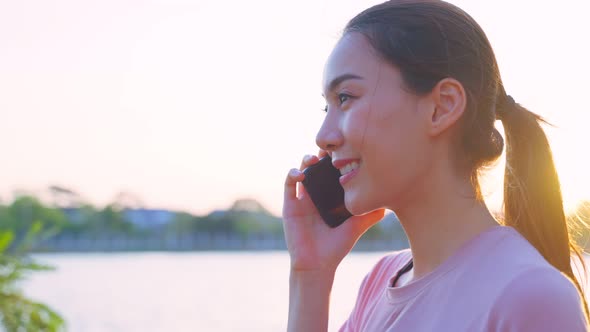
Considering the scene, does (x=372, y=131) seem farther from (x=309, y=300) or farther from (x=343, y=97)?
(x=309, y=300)

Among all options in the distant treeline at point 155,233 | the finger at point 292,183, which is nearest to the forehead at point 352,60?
the finger at point 292,183

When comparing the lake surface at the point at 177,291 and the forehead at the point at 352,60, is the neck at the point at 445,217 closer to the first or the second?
the forehead at the point at 352,60

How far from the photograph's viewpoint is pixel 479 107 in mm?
1455

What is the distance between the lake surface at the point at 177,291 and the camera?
19.5 meters

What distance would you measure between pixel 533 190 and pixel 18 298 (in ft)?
8.43

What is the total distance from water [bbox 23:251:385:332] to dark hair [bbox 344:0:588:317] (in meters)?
2.46

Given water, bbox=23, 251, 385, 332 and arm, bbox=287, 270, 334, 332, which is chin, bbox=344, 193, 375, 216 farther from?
water, bbox=23, 251, 385, 332

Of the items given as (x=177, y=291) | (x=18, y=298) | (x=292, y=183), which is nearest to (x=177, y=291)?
(x=177, y=291)

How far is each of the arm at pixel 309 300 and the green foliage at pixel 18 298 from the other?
6.26 feet

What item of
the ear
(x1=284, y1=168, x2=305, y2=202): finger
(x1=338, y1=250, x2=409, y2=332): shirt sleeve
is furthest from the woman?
(x1=284, y1=168, x2=305, y2=202): finger

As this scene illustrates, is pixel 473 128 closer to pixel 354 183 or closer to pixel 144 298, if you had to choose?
pixel 354 183

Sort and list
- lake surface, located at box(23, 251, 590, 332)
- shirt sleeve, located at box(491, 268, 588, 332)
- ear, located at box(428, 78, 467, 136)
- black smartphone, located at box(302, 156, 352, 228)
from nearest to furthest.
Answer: shirt sleeve, located at box(491, 268, 588, 332) → ear, located at box(428, 78, 467, 136) → black smartphone, located at box(302, 156, 352, 228) → lake surface, located at box(23, 251, 590, 332)

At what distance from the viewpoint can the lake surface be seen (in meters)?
19.5

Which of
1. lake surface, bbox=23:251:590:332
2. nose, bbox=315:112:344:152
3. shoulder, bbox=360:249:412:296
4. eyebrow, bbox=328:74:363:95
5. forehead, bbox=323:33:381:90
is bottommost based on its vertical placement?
lake surface, bbox=23:251:590:332
